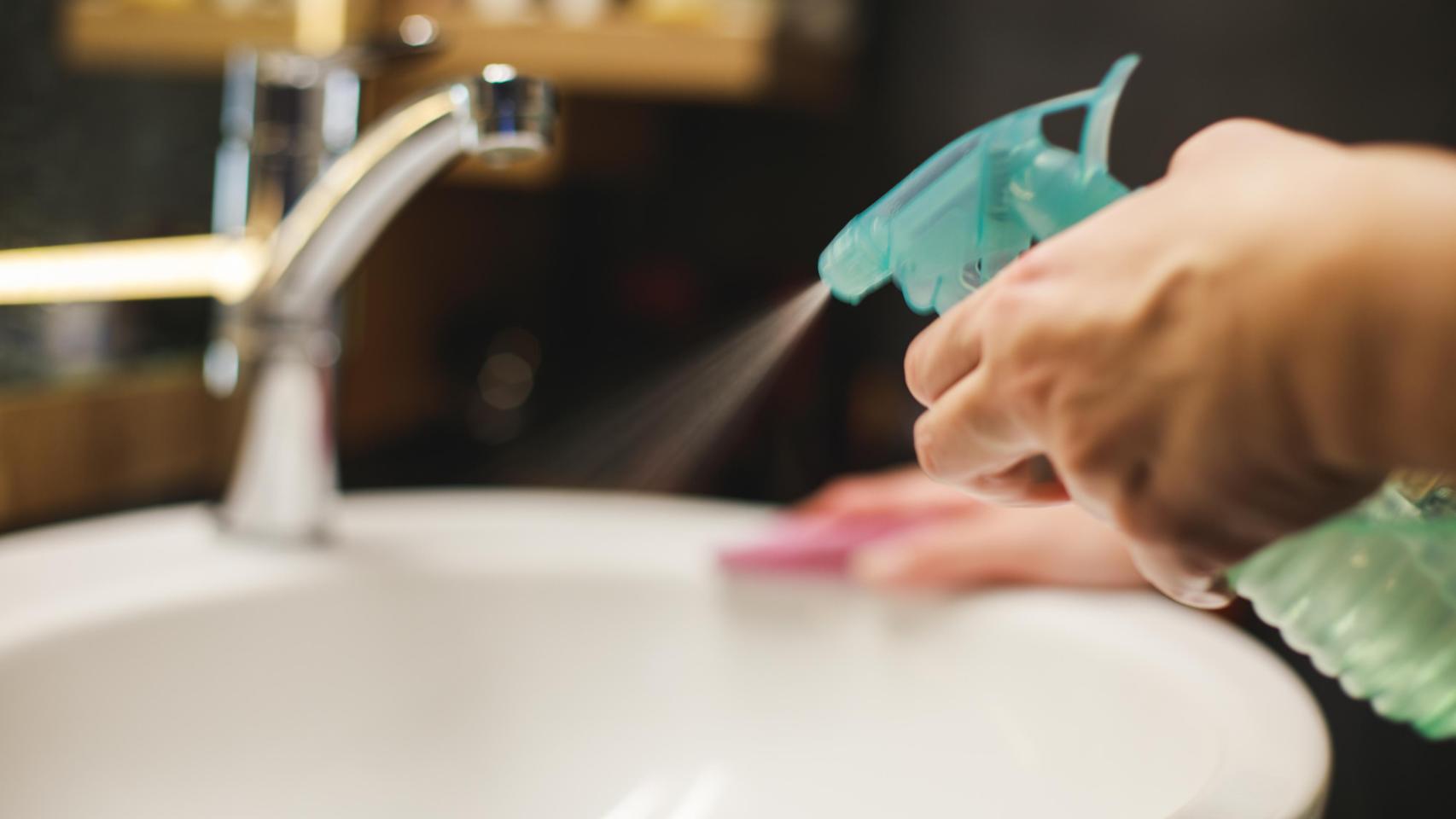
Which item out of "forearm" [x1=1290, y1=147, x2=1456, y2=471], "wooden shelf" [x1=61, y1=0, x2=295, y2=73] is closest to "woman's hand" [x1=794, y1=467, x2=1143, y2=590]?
"forearm" [x1=1290, y1=147, x2=1456, y2=471]

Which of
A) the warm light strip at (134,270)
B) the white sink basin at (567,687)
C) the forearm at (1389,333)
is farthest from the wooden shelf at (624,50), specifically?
the forearm at (1389,333)

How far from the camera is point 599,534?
593 mm

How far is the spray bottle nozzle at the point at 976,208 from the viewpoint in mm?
306

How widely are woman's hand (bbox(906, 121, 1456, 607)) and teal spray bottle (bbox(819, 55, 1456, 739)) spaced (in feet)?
0.14

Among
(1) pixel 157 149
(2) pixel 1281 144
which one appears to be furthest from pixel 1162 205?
(1) pixel 157 149

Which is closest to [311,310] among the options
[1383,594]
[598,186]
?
[1383,594]

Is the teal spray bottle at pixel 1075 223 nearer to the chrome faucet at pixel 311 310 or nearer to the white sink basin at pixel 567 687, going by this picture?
the white sink basin at pixel 567 687

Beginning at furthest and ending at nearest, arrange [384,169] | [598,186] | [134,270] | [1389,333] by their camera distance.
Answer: [598,186] < [134,270] < [384,169] < [1389,333]

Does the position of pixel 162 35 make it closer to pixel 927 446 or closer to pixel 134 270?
pixel 134 270

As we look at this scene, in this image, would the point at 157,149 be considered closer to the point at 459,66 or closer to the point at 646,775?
the point at 459,66

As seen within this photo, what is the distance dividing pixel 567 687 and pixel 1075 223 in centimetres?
32

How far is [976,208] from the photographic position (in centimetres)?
31

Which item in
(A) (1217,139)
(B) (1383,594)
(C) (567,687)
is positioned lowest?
(C) (567,687)

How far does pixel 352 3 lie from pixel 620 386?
1.18 ft
